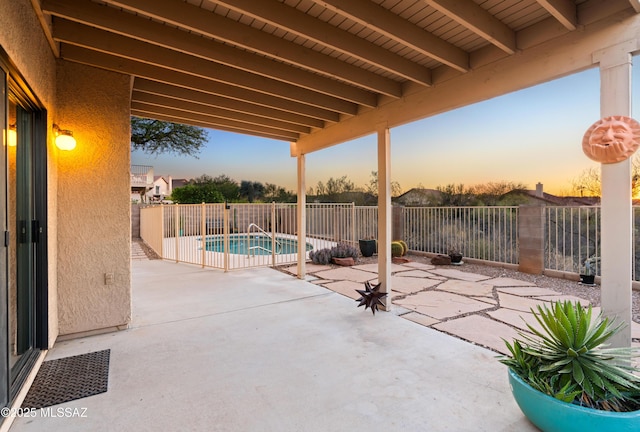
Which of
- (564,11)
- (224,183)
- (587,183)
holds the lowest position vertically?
(587,183)

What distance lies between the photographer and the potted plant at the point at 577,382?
1.64 meters

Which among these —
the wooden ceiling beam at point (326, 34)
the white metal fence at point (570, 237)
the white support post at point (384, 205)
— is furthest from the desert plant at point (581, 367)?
the white metal fence at point (570, 237)

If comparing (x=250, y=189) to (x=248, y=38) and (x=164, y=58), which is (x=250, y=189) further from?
(x=248, y=38)

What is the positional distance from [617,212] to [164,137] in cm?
1600

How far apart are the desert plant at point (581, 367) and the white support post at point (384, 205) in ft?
7.46

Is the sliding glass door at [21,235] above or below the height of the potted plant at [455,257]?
above

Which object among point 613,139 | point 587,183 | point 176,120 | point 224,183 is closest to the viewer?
point 613,139

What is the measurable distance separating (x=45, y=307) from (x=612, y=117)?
189 inches

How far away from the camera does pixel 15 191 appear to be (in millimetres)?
2391

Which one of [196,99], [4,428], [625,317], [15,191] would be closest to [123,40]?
[196,99]

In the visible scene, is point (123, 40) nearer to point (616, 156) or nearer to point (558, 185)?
point (616, 156)

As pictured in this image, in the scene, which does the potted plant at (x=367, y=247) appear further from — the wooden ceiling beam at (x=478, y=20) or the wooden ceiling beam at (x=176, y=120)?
the wooden ceiling beam at (x=478, y=20)

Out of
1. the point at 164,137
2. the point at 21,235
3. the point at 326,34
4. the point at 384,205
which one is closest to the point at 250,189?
the point at 164,137

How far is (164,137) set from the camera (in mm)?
14578
